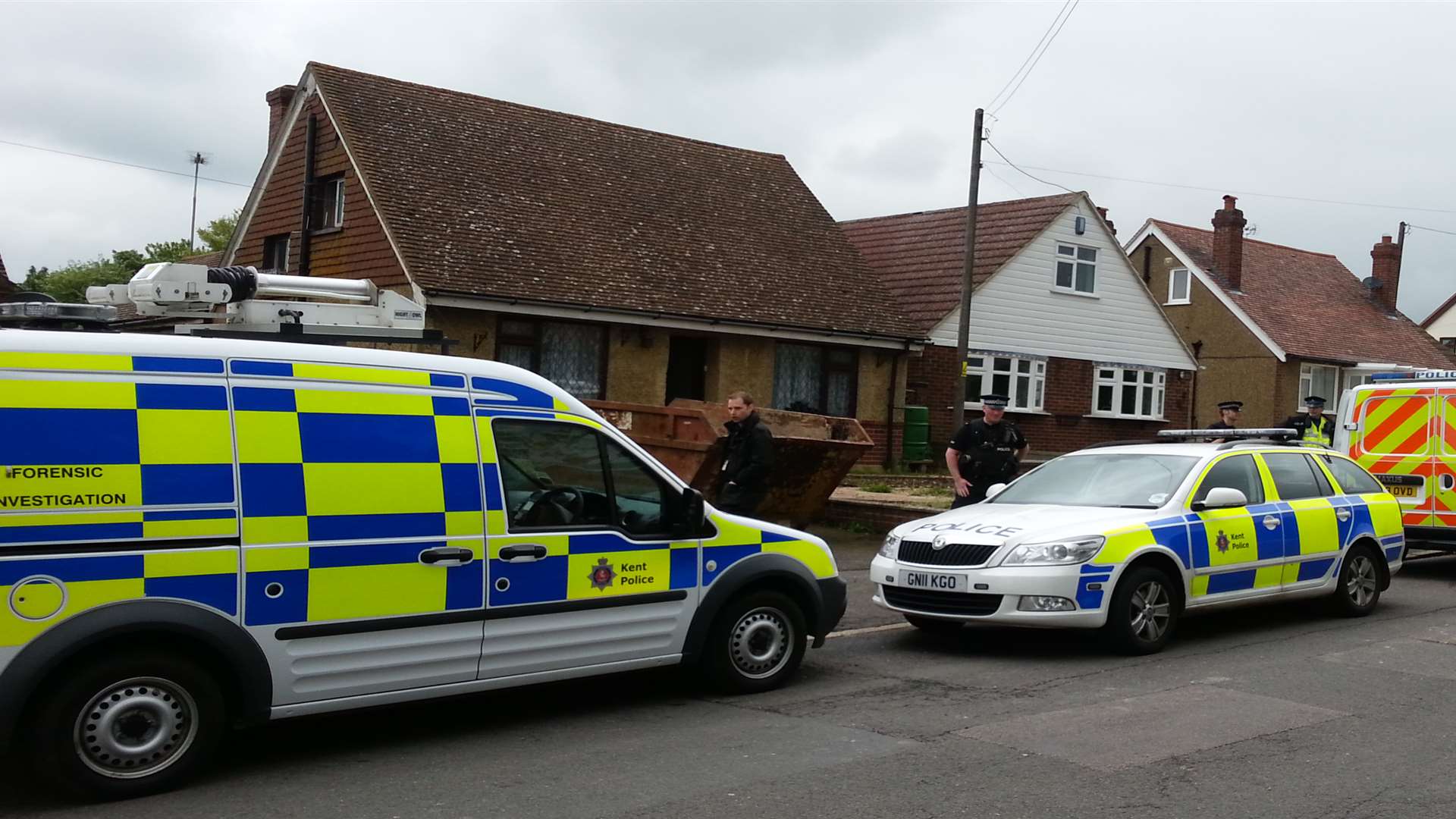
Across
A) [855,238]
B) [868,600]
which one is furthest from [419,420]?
[855,238]

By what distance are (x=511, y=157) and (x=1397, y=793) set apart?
63.8 ft

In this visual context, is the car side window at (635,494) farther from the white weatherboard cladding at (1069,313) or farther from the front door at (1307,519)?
the white weatherboard cladding at (1069,313)

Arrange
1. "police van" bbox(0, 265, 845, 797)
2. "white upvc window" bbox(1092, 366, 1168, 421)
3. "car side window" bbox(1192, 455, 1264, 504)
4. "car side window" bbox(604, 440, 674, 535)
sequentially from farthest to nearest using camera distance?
"white upvc window" bbox(1092, 366, 1168, 421) → "car side window" bbox(1192, 455, 1264, 504) → "car side window" bbox(604, 440, 674, 535) → "police van" bbox(0, 265, 845, 797)

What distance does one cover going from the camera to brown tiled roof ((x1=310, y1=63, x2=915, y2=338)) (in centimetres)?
2041

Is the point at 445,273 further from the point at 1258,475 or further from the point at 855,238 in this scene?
the point at 855,238

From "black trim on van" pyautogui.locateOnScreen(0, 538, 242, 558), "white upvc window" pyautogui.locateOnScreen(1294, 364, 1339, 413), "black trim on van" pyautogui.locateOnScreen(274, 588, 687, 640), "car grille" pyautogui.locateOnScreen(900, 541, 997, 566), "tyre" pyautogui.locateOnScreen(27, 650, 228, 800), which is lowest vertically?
"tyre" pyautogui.locateOnScreen(27, 650, 228, 800)

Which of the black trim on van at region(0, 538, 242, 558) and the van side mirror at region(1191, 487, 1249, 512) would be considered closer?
the black trim on van at region(0, 538, 242, 558)

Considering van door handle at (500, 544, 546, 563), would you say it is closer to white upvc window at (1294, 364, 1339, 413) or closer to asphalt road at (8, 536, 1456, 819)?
asphalt road at (8, 536, 1456, 819)

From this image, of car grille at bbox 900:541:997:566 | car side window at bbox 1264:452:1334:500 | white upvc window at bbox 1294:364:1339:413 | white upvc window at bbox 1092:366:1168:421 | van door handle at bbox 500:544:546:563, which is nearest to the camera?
van door handle at bbox 500:544:546:563

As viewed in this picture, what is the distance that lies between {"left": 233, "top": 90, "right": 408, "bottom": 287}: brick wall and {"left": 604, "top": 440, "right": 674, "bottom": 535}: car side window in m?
13.3

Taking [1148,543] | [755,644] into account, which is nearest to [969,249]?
[1148,543]

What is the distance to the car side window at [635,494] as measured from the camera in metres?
6.99

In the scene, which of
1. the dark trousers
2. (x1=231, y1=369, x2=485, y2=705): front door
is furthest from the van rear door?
(x1=231, y1=369, x2=485, y2=705): front door

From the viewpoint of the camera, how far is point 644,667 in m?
7.12
